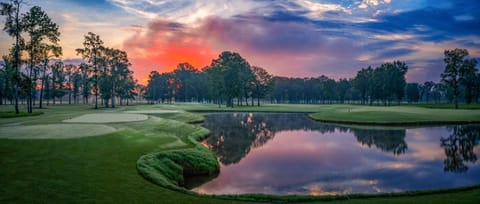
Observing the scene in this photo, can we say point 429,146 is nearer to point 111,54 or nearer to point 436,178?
point 436,178

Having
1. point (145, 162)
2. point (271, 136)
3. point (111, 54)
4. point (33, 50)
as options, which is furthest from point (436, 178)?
point (111, 54)

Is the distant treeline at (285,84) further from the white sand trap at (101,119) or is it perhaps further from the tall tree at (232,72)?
the white sand trap at (101,119)

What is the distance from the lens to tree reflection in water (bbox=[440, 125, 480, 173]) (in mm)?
20594

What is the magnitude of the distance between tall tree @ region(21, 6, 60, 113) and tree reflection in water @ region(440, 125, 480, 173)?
168 ft

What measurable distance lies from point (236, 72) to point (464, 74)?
69967 millimetres

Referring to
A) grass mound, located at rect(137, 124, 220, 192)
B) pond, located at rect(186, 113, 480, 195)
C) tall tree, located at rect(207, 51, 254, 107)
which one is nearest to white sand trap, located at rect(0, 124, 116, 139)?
grass mound, located at rect(137, 124, 220, 192)

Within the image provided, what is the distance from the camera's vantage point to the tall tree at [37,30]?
1760 inches

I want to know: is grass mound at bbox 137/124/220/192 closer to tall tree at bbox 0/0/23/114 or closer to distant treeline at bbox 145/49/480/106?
tall tree at bbox 0/0/23/114

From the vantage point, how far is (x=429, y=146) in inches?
1122

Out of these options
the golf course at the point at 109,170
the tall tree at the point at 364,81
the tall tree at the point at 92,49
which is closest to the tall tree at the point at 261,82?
the tall tree at the point at 364,81

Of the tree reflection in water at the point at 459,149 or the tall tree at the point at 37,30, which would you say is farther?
the tall tree at the point at 37,30

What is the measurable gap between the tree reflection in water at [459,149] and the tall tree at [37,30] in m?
51.4

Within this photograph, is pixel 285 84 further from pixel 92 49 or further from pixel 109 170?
pixel 109 170

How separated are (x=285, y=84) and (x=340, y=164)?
171 meters
